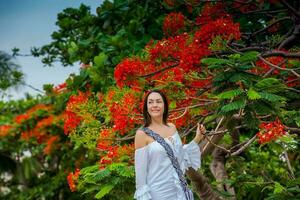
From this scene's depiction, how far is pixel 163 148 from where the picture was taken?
409cm

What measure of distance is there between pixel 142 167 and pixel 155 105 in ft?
1.52

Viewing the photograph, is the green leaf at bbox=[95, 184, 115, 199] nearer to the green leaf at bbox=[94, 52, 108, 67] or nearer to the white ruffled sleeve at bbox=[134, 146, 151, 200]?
the green leaf at bbox=[94, 52, 108, 67]

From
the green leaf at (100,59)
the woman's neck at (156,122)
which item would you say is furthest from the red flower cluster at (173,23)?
the woman's neck at (156,122)

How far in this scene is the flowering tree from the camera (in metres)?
5.12

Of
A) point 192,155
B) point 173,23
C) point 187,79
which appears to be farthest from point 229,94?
point 173,23

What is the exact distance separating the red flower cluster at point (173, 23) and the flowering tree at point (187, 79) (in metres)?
0.01

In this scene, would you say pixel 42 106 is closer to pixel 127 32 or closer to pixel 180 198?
pixel 127 32

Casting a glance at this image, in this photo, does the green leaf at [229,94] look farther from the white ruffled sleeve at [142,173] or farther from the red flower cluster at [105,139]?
the red flower cluster at [105,139]

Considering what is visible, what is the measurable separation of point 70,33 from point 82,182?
11.0 feet

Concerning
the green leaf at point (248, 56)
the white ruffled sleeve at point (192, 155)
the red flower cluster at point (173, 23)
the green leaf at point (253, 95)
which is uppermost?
the red flower cluster at point (173, 23)

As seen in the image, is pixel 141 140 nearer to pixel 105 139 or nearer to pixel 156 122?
pixel 156 122

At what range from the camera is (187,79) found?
5855 mm

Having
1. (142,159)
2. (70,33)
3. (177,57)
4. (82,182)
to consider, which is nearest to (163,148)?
(142,159)

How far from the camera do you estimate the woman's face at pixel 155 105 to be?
14.0ft
